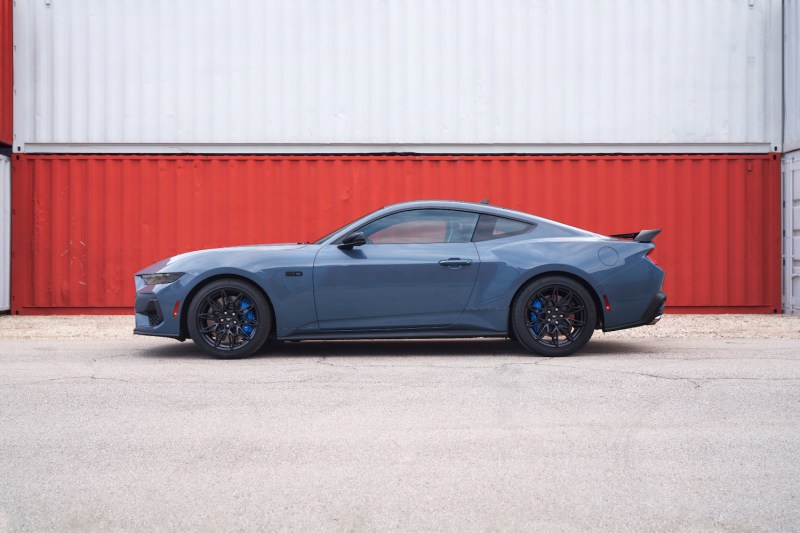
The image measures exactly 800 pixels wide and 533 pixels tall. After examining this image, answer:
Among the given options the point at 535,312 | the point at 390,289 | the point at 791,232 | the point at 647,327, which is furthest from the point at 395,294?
the point at 791,232

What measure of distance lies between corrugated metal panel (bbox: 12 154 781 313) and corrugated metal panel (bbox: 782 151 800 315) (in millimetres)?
134

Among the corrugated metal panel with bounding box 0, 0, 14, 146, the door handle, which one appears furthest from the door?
the corrugated metal panel with bounding box 0, 0, 14, 146

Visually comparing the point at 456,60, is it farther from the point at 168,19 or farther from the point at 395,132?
the point at 168,19

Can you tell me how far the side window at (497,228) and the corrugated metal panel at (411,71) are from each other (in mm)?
5206

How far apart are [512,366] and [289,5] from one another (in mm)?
7966

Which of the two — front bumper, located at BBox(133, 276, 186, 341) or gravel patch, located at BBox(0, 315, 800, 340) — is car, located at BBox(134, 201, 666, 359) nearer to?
front bumper, located at BBox(133, 276, 186, 341)

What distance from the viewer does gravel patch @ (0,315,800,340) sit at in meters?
8.84

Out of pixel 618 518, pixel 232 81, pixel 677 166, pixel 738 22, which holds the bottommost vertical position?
pixel 618 518

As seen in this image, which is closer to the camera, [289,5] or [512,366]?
[512,366]

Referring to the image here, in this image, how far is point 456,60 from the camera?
12.2 metres

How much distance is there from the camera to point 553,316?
6.74 metres

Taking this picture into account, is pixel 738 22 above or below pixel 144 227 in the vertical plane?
above

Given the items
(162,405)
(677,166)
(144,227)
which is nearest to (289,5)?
(144,227)

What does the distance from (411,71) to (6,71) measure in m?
5.81
